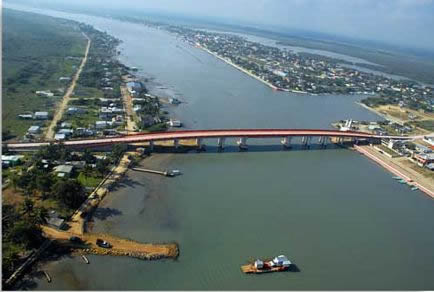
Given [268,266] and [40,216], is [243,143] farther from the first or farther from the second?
[40,216]

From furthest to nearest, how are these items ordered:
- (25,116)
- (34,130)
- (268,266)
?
(25,116) → (34,130) → (268,266)

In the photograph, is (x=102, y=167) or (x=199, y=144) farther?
(x=199, y=144)

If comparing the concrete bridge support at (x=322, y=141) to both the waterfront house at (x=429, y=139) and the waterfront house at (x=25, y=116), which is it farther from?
the waterfront house at (x=25, y=116)

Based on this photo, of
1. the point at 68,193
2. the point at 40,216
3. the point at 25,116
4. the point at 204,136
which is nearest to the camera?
the point at 40,216

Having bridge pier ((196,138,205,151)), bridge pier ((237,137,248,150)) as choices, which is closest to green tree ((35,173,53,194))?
bridge pier ((196,138,205,151))

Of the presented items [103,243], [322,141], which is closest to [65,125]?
[103,243]

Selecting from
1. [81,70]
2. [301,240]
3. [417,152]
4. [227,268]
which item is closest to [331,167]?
[417,152]

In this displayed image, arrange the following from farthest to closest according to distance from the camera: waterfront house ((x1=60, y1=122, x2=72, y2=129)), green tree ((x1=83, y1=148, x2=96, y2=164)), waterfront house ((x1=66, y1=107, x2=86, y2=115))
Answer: waterfront house ((x1=66, y1=107, x2=86, y2=115)), waterfront house ((x1=60, y1=122, x2=72, y2=129)), green tree ((x1=83, y1=148, x2=96, y2=164))

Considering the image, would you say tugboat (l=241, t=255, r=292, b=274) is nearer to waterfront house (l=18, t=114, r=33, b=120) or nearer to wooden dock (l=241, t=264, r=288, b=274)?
wooden dock (l=241, t=264, r=288, b=274)
